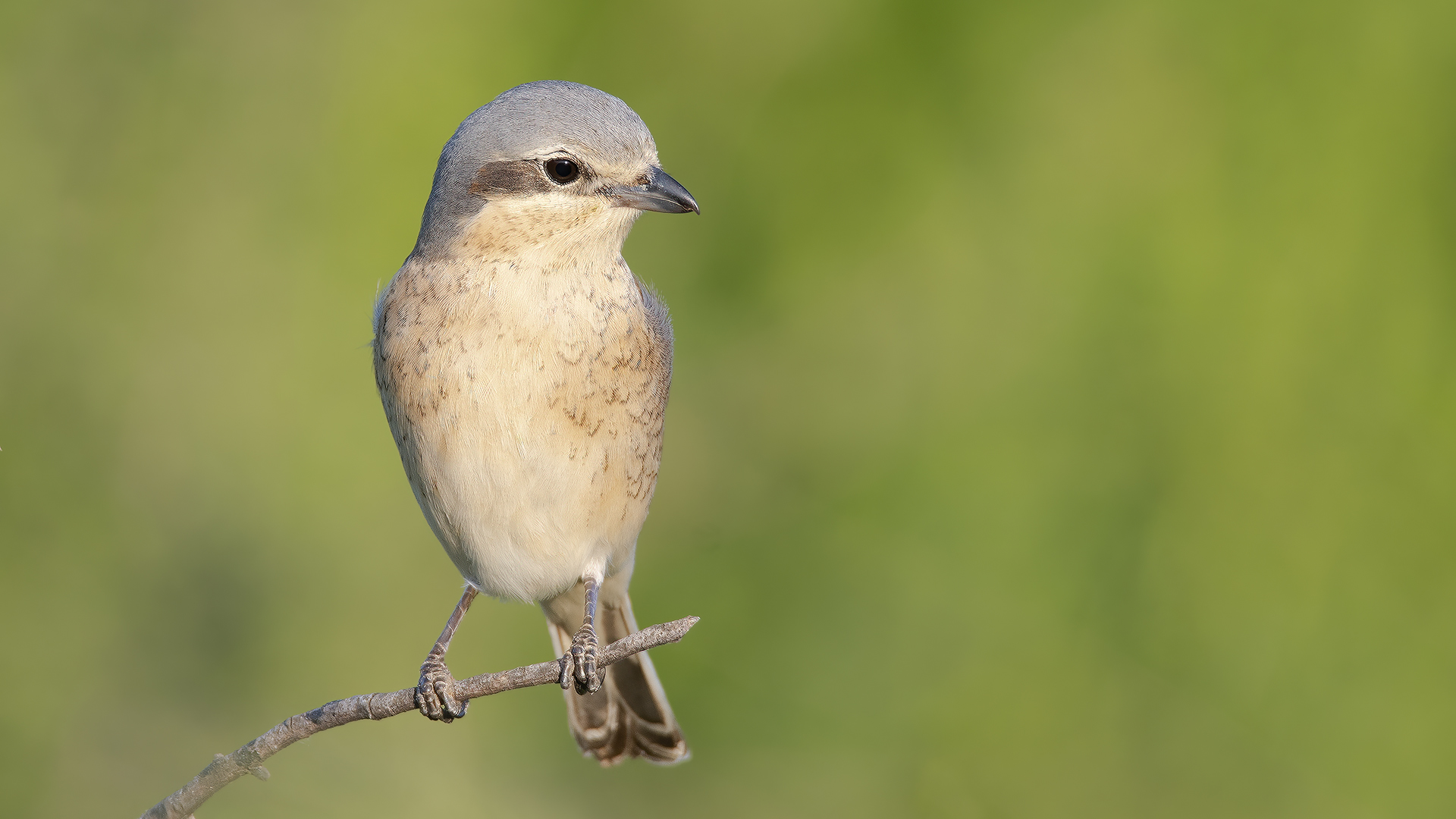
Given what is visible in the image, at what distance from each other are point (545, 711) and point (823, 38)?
3.79 m

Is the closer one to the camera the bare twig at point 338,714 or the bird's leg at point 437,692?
the bare twig at point 338,714

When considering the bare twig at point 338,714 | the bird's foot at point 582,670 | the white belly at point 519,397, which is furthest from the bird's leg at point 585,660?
the bare twig at point 338,714

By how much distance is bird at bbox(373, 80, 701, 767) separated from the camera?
9.51 feet

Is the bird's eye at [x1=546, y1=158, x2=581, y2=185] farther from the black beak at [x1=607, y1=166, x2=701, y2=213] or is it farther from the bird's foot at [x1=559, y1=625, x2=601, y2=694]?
the bird's foot at [x1=559, y1=625, x2=601, y2=694]

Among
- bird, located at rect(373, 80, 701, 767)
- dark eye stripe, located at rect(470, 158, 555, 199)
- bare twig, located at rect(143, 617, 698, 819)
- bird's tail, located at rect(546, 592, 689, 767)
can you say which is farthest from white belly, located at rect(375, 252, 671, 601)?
bird's tail, located at rect(546, 592, 689, 767)

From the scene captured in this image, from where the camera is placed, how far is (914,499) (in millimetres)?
6105

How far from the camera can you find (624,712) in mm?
4387

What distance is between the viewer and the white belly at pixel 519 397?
2.90m

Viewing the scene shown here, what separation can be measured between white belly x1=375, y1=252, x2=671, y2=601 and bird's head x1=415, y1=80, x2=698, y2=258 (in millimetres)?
89

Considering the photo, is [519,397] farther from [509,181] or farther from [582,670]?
[582,670]

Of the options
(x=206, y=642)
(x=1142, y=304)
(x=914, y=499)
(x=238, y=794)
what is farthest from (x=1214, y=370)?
(x=206, y=642)

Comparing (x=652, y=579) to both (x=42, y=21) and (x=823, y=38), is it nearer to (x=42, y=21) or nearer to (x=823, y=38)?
(x=823, y=38)

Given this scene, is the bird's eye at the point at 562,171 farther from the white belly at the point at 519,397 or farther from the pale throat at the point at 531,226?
the white belly at the point at 519,397

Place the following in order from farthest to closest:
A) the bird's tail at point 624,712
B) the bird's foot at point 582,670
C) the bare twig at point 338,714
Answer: the bird's tail at point 624,712 → the bird's foot at point 582,670 → the bare twig at point 338,714
